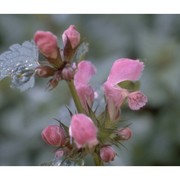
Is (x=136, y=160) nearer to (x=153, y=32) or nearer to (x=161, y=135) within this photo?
(x=161, y=135)

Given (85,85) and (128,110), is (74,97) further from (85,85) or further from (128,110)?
(128,110)

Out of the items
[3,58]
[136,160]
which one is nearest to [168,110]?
[136,160]

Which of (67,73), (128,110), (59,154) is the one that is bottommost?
(128,110)

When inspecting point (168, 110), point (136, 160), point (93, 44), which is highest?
point (93, 44)

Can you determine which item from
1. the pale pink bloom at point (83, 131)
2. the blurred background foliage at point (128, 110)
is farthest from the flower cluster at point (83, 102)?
the blurred background foliage at point (128, 110)

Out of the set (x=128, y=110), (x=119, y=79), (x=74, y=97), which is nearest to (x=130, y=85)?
(x=119, y=79)

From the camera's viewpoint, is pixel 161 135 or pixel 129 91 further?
pixel 161 135
